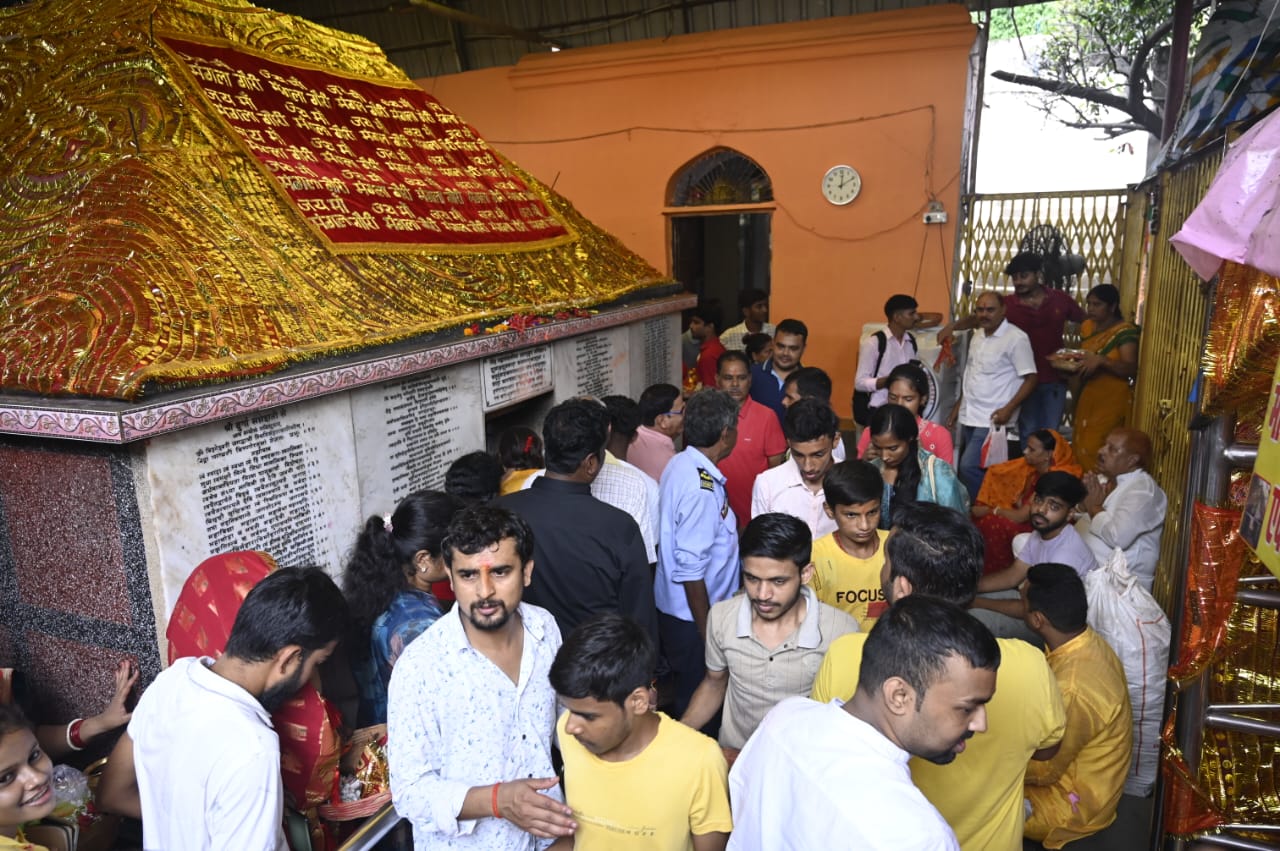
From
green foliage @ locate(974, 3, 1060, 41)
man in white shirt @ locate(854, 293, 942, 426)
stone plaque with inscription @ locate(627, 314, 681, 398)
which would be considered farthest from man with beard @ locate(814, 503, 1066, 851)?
green foliage @ locate(974, 3, 1060, 41)

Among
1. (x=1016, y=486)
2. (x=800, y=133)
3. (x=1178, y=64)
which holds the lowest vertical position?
(x=1016, y=486)

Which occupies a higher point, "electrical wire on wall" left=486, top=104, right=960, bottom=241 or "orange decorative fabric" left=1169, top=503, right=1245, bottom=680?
"electrical wire on wall" left=486, top=104, right=960, bottom=241

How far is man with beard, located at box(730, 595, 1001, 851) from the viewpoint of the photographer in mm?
1379

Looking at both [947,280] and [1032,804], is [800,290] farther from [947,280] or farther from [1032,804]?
[1032,804]

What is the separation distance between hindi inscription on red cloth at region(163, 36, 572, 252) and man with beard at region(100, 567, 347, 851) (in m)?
2.68

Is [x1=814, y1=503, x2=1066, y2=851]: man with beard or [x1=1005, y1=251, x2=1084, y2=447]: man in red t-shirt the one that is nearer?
[x1=814, y1=503, x2=1066, y2=851]: man with beard

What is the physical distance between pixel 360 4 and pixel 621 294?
7.34m

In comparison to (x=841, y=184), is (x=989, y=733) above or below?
below

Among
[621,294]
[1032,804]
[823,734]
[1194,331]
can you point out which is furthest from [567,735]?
[621,294]

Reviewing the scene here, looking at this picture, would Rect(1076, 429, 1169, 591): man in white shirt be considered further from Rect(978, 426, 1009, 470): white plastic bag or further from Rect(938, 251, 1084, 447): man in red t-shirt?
Rect(938, 251, 1084, 447): man in red t-shirt

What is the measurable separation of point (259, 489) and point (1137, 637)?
335cm

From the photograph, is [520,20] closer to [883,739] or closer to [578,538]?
[578,538]

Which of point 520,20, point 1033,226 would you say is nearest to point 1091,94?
point 1033,226

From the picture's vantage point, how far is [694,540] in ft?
10.3
